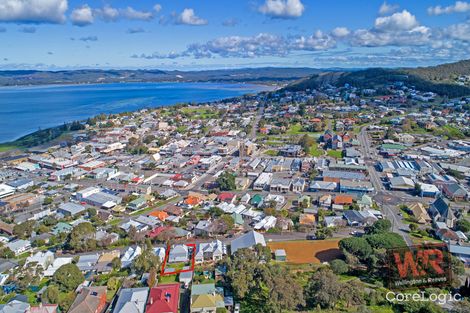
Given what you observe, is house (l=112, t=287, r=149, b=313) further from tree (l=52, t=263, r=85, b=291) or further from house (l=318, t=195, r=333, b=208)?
house (l=318, t=195, r=333, b=208)

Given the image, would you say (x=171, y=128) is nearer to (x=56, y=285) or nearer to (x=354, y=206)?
(x=354, y=206)

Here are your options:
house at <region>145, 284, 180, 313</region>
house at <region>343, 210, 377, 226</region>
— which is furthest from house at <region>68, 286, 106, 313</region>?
house at <region>343, 210, 377, 226</region>

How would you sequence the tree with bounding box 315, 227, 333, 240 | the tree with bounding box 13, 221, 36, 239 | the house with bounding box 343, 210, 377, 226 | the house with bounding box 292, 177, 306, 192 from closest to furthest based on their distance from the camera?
the tree with bounding box 315, 227, 333, 240 → the tree with bounding box 13, 221, 36, 239 → the house with bounding box 343, 210, 377, 226 → the house with bounding box 292, 177, 306, 192

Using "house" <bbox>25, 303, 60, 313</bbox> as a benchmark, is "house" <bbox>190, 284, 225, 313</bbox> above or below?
below

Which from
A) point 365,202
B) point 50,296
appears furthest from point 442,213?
point 50,296

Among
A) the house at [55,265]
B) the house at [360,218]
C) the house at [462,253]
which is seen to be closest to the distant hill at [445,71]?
the house at [360,218]

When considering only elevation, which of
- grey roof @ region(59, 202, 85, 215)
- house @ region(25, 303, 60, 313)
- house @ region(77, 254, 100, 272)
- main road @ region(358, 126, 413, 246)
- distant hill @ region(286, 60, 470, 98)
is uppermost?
distant hill @ region(286, 60, 470, 98)

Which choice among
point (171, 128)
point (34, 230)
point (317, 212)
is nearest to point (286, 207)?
point (317, 212)
